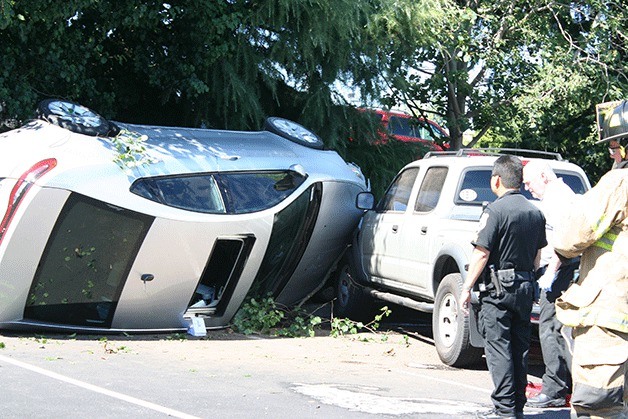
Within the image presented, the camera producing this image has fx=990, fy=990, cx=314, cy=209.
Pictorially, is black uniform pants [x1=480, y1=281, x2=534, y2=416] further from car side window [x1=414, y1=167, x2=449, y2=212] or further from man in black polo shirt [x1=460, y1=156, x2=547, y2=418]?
car side window [x1=414, y1=167, x2=449, y2=212]

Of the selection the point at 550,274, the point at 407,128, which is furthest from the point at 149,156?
the point at 407,128

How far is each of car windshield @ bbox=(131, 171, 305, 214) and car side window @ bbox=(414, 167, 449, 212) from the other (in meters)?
1.25

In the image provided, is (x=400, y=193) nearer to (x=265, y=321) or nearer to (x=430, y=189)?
(x=430, y=189)

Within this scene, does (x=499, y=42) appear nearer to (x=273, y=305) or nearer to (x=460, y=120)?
(x=460, y=120)

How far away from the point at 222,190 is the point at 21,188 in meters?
1.96

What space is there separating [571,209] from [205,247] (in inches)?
201

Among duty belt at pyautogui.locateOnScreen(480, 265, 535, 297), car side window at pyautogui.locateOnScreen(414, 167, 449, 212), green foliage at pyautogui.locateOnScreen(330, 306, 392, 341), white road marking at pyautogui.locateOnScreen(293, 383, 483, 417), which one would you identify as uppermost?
duty belt at pyautogui.locateOnScreen(480, 265, 535, 297)

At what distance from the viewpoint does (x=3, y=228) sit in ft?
28.1

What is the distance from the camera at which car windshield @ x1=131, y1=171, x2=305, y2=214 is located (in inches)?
362

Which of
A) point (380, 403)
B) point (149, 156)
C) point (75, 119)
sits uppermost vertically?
point (75, 119)

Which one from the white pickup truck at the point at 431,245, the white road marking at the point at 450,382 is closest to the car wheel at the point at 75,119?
the white pickup truck at the point at 431,245

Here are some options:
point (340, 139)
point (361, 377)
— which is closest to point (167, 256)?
point (361, 377)

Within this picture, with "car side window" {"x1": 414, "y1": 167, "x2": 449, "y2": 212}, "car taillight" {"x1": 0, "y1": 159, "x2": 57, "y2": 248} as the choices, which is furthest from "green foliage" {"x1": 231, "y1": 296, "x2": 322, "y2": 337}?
"car taillight" {"x1": 0, "y1": 159, "x2": 57, "y2": 248}

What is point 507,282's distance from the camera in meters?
6.52
